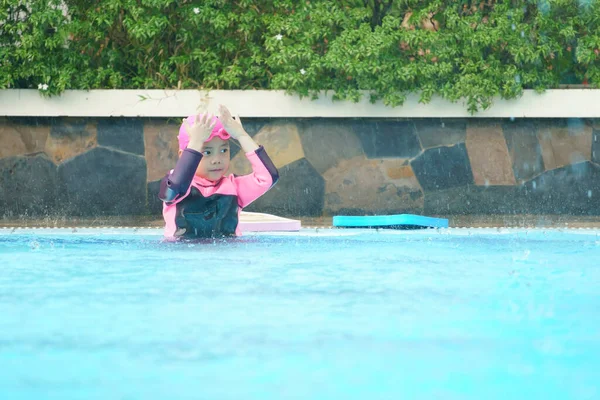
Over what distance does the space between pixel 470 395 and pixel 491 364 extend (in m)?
0.38

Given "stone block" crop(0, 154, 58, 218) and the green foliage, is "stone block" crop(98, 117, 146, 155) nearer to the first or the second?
the green foliage

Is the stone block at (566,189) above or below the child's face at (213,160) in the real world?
below

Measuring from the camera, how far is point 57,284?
15.8ft

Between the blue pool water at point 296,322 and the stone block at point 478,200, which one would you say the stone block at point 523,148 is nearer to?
the stone block at point 478,200

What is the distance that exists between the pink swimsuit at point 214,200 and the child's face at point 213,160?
0.21ft

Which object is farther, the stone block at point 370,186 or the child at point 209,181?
the stone block at point 370,186

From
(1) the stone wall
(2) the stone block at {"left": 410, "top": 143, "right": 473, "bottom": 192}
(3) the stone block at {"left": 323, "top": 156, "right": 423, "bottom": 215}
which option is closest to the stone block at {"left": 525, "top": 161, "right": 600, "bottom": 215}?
(1) the stone wall

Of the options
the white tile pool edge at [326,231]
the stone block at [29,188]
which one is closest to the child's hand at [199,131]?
the white tile pool edge at [326,231]

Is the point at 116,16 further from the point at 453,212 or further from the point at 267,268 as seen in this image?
the point at 267,268

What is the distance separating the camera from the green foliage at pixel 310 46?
9.72 metres

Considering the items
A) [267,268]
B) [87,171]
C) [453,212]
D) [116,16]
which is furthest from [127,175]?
[267,268]

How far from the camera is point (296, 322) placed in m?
3.72

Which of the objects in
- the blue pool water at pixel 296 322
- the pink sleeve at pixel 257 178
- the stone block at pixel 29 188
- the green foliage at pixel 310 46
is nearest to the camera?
the blue pool water at pixel 296 322

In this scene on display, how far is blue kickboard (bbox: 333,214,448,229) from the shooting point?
8148mm
